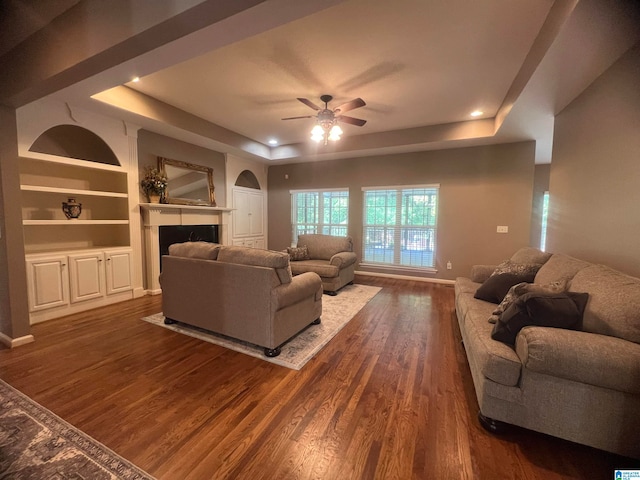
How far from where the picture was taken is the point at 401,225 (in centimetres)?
564

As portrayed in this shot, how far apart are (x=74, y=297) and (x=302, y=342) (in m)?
3.07

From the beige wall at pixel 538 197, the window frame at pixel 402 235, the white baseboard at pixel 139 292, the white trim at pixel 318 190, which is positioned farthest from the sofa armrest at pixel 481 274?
the white baseboard at pixel 139 292

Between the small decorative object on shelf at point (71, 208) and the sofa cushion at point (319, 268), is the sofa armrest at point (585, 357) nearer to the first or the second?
the sofa cushion at point (319, 268)

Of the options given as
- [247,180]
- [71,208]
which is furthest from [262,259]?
[247,180]

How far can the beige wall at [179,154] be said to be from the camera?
421cm

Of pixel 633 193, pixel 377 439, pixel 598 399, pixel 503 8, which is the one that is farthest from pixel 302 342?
pixel 503 8

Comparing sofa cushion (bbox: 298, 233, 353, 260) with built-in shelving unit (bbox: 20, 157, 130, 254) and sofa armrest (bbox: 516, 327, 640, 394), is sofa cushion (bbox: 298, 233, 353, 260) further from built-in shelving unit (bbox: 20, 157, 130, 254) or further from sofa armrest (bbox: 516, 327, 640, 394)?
sofa armrest (bbox: 516, 327, 640, 394)

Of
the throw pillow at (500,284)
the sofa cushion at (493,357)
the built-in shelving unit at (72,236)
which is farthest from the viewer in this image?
the built-in shelving unit at (72,236)

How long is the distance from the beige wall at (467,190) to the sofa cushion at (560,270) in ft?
8.33

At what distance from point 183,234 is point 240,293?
2.97 metres

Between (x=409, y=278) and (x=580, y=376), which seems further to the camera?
(x=409, y=278)

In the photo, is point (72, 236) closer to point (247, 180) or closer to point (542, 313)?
point (247, 180)

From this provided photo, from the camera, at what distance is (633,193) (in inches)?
80.9

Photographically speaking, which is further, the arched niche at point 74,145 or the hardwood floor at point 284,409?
the arched niche at point 74,145
